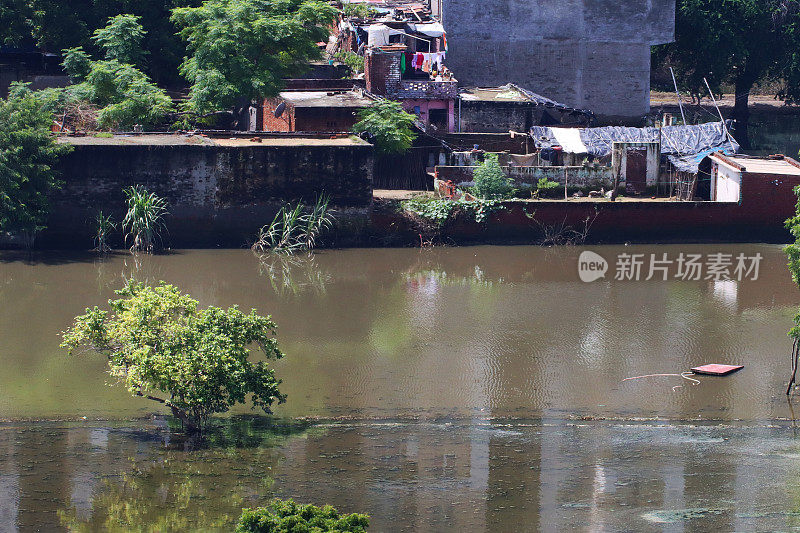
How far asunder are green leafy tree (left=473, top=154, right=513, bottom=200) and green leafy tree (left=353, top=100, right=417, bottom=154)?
2324 mm

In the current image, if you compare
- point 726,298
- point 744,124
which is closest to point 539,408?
point 726,298

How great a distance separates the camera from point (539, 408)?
51.4 ft

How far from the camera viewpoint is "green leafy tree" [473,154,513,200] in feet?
86.5

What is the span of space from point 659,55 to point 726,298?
20167 millimetres

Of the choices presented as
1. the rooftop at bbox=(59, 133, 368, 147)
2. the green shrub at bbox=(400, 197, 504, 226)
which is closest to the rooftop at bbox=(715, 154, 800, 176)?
the green shrub at bbox=(400, 197, 504, 226)

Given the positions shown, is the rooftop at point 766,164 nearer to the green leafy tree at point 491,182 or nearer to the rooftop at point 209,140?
the green leafy tree at point 491,182

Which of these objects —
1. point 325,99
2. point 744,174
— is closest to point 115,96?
point 325,99

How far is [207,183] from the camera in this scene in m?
25.6

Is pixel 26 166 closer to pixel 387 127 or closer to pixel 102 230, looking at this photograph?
pixel 102 230

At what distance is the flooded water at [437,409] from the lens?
12.2m

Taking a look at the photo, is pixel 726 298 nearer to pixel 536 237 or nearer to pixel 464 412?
pixel 536 237

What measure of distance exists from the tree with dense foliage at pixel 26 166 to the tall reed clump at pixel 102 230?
3.72 feet

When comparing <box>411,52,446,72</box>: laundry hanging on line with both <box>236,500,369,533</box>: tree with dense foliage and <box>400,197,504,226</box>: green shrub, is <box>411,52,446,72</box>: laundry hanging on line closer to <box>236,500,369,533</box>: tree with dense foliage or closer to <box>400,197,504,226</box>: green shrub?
<box>400,197,504,226</box>: green shrub

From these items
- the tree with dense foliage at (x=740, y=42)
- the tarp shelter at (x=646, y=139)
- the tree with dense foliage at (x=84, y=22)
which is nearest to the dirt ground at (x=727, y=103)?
the tree with dense foliage at (x=740, y=42)
